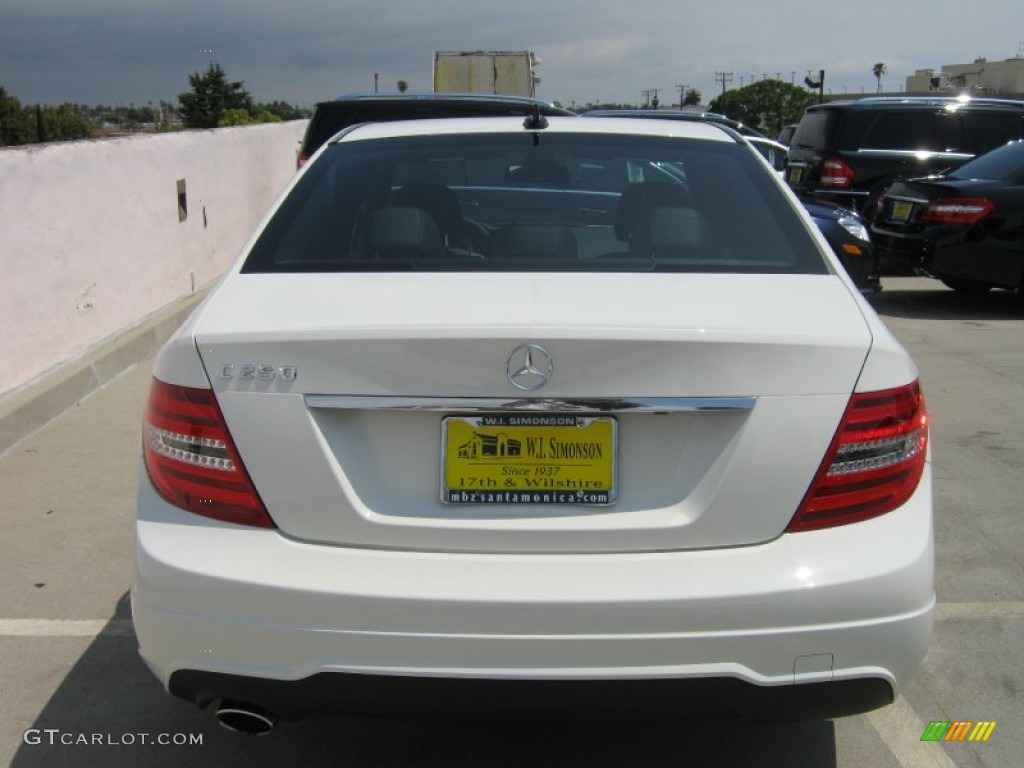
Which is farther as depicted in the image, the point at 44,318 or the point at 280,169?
the point at 280,169

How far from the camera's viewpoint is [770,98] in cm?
10606

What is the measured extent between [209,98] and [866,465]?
244 feet

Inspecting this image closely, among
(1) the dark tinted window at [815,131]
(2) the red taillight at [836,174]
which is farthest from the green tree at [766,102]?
A: (2) the red taillight at [836,174]

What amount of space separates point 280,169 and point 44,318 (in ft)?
25.0

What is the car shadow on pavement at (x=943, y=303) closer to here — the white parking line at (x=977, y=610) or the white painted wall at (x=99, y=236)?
the white painted wall at (x=99, y=236)

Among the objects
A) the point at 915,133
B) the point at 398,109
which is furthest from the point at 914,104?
the point at 398,109

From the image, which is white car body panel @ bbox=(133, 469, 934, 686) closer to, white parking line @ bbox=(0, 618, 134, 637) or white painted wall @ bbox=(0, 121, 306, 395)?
white parking line @ bbox=(0, 618, 134, 637)

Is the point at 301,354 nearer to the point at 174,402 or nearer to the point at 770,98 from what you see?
the point at 174,402

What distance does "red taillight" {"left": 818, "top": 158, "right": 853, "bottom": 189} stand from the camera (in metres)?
12.8

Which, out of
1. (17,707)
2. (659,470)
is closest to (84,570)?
(17,707)

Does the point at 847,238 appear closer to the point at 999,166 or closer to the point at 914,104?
the point at 999,166

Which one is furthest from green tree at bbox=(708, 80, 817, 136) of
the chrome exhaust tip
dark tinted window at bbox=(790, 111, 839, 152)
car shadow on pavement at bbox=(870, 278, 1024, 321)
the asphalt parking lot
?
the chrome exhaust tip

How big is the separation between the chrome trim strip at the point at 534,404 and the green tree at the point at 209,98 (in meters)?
71.0

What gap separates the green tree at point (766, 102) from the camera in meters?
101
